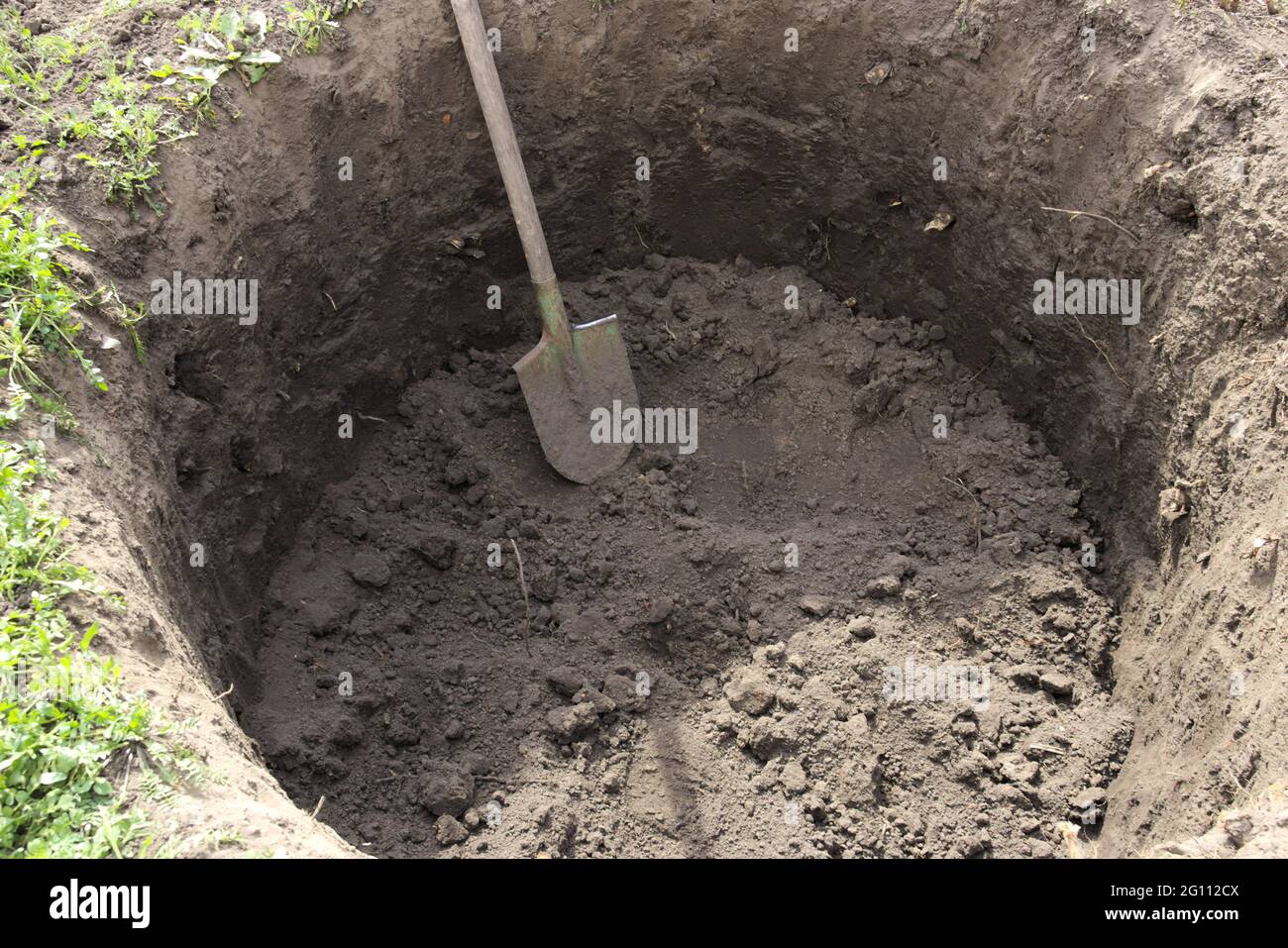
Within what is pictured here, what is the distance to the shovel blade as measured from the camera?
433 centimetres

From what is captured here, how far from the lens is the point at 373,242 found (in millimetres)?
4227

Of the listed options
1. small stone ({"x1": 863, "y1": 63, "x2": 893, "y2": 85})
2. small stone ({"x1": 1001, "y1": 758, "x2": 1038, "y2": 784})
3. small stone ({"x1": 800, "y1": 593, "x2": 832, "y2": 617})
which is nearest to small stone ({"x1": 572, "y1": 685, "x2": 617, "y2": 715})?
small stone ({"x1": 800, "y1": 593, "x2": 832, "y2": 617})

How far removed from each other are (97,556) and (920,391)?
124 inches

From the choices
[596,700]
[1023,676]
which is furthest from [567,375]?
[1023,676]

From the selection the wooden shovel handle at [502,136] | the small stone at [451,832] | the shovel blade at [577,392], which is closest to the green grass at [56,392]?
the wooden shovel handle at [502,136]

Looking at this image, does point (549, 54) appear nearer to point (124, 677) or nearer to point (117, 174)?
point (117, 174)

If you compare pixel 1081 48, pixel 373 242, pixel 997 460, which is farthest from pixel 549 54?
pixel 997 460

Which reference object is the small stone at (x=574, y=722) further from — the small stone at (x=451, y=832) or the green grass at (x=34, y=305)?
the green grass at (x=34, y=305)

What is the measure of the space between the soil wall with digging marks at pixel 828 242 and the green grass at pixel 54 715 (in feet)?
1.21

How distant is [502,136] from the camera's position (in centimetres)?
411

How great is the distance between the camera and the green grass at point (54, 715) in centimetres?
221

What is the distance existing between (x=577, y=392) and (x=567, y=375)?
0.26ft

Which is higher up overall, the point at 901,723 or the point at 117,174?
the point at 117,174

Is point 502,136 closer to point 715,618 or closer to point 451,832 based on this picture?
point 715,618
